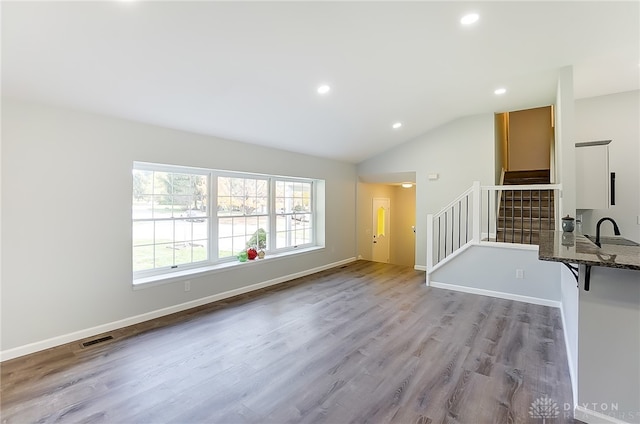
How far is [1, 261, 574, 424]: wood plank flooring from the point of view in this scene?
6.92ft

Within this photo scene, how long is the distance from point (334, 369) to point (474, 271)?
3.34 m

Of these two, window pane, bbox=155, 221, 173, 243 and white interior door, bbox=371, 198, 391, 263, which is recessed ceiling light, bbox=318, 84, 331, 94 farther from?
white interior door, bbox=371, 198, 391, 263

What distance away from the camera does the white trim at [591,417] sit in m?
1.91

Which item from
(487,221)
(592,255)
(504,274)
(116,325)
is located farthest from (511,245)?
(116,325)

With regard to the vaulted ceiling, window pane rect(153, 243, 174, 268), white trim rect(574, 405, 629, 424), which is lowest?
white trim rect(574, 405, 629, 424)

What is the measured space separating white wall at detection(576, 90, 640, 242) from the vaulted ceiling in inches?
10.5

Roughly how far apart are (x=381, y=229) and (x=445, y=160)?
3.13 meters

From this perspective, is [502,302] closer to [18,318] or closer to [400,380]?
[400,380]

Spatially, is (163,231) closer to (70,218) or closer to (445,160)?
(70,218)

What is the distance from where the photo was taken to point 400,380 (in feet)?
8.16

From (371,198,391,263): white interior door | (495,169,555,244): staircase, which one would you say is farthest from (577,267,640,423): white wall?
(371,198,391,263): white interior door

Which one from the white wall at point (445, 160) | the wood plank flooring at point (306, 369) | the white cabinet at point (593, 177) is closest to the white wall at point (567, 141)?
the white cabinet at point (593, 177)

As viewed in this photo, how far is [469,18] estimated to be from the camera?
2.64 meters

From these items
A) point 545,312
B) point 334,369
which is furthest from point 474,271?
point 334,369
